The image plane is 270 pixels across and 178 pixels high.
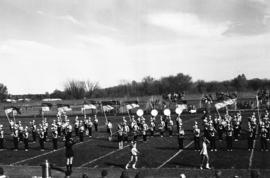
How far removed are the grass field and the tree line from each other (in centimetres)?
10035

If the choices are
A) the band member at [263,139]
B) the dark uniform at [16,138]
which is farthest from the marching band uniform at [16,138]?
the band member at [263,139]

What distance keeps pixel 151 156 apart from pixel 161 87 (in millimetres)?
115486

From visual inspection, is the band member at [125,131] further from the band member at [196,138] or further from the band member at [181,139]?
the band member at [196,138]

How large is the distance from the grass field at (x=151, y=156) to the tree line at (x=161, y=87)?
100 metres

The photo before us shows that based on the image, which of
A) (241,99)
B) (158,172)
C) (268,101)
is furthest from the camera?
(241,99)

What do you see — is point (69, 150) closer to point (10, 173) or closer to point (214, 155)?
point (10, 173)

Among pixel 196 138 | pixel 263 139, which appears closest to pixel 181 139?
pixel 196 138

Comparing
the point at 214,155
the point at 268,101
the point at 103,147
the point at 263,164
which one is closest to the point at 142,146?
the point at 103,147

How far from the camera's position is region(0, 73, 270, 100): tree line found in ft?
456

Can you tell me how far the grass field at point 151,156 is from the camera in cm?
2355

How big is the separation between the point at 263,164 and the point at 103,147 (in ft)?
42.9

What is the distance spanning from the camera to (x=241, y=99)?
2547 inches

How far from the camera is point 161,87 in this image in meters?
142

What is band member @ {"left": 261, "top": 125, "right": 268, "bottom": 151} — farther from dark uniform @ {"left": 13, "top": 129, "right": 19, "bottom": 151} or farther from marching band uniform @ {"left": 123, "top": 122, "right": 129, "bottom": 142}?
dark uniform @ {"left": 13, "top": 129, "right": 19, "bottom": 151}
